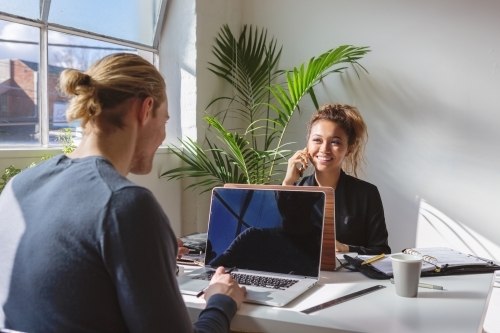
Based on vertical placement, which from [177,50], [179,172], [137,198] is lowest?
[179,172]

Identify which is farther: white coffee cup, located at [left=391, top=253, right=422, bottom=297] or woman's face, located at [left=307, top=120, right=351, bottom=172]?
woman's face, located at [left=307, top=120, right=351, bottom=172]

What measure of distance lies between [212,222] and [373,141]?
213 cm

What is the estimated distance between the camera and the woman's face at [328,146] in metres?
2.45

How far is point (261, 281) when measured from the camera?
155 cm

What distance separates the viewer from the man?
3.11 ft

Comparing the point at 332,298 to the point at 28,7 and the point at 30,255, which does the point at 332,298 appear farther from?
the point at 28,7

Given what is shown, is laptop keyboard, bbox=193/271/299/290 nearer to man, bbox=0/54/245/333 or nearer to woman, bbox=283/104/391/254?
man, bbox=0/54/245/333

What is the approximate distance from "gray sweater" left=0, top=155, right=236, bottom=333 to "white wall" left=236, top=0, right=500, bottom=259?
9.01ft

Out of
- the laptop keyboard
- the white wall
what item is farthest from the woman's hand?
the white wall

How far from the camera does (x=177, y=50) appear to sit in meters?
3.79

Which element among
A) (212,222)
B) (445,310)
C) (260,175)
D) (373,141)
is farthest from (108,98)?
(373,141)

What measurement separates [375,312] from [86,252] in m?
0.70

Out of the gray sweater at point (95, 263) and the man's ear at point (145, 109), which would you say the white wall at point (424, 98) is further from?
the gray sweater at point (95, 263)

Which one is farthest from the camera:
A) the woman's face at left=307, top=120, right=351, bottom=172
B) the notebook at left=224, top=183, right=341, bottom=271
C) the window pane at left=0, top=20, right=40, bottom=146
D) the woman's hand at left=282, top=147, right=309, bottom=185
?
the window pane at left=0, top=20, right=40, bottom=146
